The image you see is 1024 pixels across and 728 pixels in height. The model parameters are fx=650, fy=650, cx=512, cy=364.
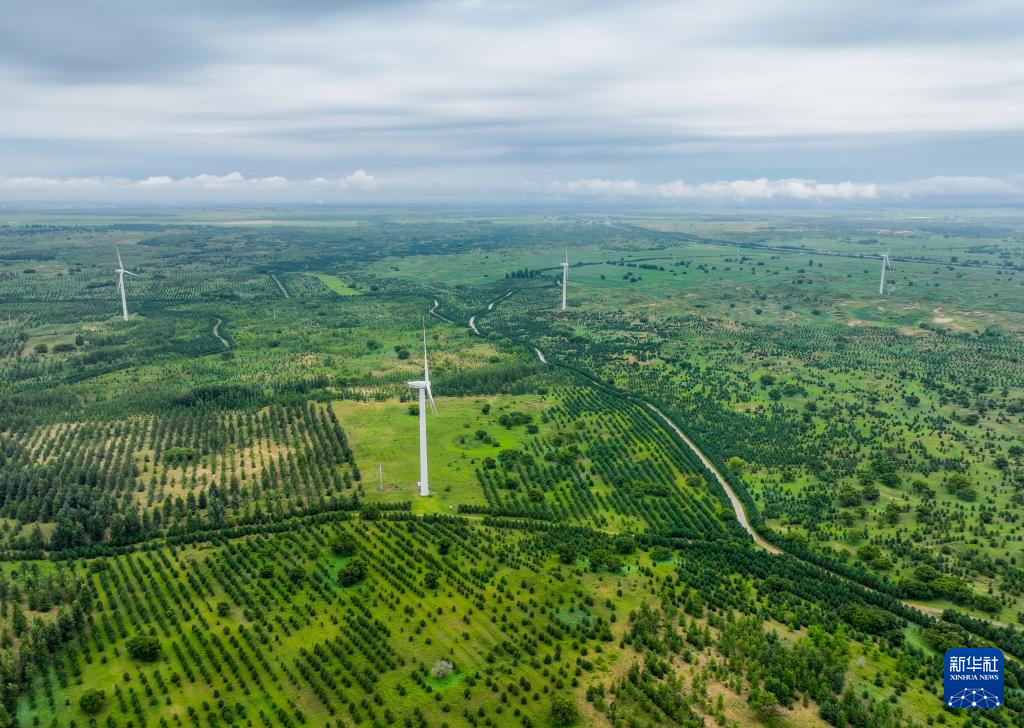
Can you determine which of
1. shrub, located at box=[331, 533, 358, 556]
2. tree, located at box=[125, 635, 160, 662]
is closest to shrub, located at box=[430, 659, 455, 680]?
shrub, located at box=[331, 533, 358, 556]

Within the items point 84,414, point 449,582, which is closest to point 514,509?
point 449,582

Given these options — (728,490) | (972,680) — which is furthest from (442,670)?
(728,490)

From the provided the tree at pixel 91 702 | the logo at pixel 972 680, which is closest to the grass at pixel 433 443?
the tree at pixel 91 702

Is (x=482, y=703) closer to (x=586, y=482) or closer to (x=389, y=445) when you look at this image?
(x=586, y=482)

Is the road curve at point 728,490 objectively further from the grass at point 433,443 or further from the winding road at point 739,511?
the grass at point 433,443

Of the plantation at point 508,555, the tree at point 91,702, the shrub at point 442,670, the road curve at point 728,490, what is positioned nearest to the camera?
the tree at point 91,702

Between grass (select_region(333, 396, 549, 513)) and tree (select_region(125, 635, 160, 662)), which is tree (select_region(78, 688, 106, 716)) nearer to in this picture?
tree (select_region(125, 635, 160, 662))
